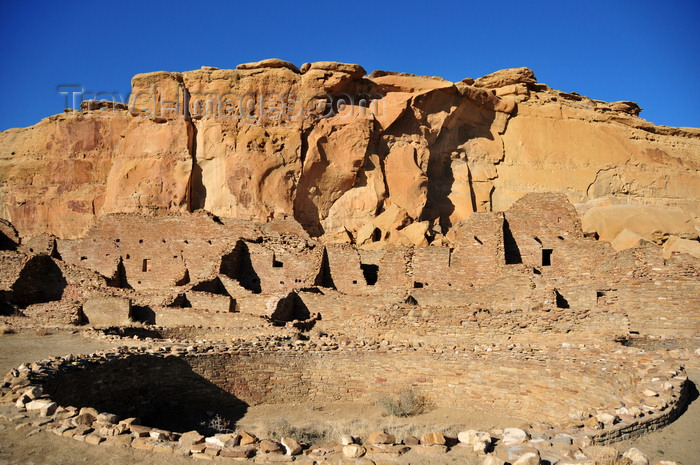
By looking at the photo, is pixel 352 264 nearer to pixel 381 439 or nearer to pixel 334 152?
pixel 334 152

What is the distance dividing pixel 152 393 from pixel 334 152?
19838mm

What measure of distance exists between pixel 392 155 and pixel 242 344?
64.6ft

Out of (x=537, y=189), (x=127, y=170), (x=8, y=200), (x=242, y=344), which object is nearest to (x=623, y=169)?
(x=537, y=189)

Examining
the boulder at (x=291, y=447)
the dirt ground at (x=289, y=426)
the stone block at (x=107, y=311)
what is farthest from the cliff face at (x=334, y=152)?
the boulder at (x=291, y=447)

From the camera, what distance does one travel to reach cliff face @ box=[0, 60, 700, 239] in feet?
92.4

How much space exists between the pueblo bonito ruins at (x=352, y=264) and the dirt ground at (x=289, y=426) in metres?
0.16

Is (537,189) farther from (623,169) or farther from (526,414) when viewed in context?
(526,414)

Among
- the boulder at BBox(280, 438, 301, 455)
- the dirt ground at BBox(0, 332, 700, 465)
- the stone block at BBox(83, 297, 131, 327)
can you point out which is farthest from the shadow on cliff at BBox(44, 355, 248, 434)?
the stone block at BBox(83, 297, 131, 327)

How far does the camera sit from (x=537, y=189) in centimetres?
3250

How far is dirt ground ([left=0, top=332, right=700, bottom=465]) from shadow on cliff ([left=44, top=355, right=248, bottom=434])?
0.67 m

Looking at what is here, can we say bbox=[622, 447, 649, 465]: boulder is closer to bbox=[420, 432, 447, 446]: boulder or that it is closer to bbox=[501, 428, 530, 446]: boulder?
bbox=[501, 428, 530, 446]: boulder

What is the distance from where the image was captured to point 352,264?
20.5 meters

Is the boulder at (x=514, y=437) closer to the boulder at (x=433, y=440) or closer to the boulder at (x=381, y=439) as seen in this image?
the boulder at (x=433, y=440)

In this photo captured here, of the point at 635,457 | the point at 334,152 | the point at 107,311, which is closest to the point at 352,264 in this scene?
the point at 107,311
